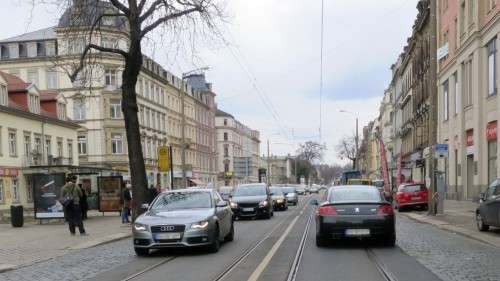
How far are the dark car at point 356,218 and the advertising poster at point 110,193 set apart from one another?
18222 mm

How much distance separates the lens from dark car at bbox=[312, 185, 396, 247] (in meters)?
13.1

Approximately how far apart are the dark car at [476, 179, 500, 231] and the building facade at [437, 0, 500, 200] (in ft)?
39.4

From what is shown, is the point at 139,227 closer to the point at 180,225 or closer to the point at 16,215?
the point at 180,225

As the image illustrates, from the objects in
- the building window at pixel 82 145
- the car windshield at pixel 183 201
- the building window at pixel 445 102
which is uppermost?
the building window at pixel 445 102

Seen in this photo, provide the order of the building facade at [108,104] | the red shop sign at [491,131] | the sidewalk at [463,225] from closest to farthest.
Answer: the sidewalk at [463,225], the red shop sign at [491,131], the building facade at [108,104]

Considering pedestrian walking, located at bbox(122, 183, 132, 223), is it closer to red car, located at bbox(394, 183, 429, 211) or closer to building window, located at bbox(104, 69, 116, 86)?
red car, located at bbox(394, 183, 429, 211)

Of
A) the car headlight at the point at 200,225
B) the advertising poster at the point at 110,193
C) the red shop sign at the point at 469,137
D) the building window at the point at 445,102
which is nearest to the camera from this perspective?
the car headlight at the point at 200,225

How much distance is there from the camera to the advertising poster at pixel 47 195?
25.7 metres

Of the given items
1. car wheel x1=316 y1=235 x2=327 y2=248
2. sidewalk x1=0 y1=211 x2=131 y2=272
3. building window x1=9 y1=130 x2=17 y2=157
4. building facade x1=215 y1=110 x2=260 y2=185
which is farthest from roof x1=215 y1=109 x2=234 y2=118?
car wheel x1=316 y1=235 x2=327 y2=248

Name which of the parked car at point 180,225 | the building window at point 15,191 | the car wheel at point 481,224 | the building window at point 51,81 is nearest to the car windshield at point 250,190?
the car wheel at point 481,224

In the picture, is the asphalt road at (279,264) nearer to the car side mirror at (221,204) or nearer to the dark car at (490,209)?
the car side mirror at (221,204)

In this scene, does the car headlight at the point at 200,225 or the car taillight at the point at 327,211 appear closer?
the car headlight at the point at 200,225

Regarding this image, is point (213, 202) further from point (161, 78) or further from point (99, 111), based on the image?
point (161, 78)

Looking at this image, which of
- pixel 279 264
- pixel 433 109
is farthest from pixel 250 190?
pixel 279 264
